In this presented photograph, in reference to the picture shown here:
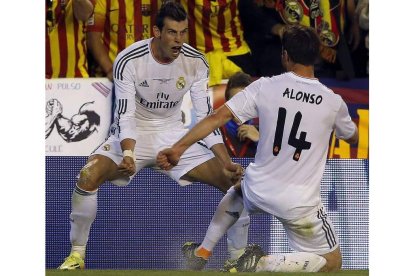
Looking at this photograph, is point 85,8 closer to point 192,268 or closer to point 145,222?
point 145,222

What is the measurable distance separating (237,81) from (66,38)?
49.3 inches

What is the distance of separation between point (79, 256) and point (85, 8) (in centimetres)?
186

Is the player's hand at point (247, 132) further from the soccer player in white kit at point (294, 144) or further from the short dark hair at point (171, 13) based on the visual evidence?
the soccer player in white kit at point (294, 144)

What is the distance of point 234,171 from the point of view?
754 cm

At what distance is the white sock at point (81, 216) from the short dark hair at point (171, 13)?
3.74 feet

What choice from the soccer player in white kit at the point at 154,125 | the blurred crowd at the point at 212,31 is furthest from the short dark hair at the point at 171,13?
the blurred crowd at the point at 212,31

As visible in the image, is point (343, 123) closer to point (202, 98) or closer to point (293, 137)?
point (293, 137)

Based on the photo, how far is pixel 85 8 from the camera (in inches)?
336

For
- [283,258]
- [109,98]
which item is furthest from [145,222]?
[283,258]

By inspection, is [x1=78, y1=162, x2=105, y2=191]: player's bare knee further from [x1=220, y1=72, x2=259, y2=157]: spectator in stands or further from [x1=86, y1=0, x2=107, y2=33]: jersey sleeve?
[x1=86, y1=0, x2=107, y2=33]: jersey sleeve

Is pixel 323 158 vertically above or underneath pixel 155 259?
above

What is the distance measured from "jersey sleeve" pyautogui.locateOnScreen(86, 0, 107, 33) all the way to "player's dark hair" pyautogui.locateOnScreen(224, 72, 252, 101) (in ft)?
3.24

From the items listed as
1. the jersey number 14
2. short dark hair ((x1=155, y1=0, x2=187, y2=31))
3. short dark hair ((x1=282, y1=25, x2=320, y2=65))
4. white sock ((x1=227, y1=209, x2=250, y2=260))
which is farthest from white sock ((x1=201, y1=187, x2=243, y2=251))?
short dark hair ((x1=155, y1=0, x2=187, y2=31))
